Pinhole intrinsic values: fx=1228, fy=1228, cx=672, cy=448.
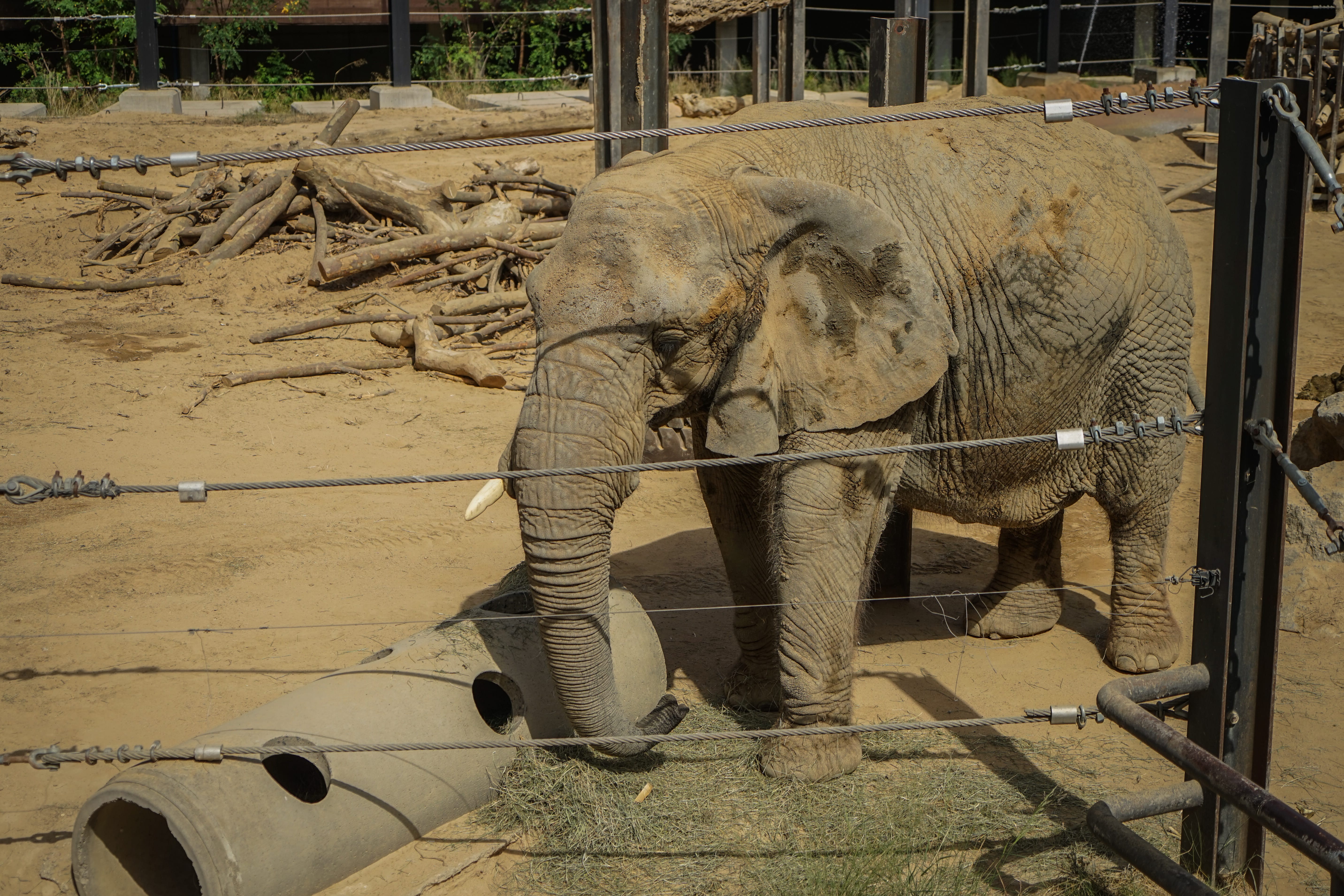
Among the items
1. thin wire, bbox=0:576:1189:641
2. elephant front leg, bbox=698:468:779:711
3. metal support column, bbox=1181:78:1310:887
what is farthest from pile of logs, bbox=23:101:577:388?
metal support column, bbox=1181:78:1310:887

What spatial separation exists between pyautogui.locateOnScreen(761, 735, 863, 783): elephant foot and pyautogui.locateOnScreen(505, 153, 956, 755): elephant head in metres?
0.76

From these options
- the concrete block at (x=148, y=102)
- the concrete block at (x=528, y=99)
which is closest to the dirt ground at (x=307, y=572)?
the concrete block at (x=148, y=102)

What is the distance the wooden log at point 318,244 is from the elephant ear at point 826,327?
827 centimetres

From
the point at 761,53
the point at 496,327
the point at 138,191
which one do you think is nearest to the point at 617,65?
the point at 496,327

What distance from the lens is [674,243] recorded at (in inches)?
152

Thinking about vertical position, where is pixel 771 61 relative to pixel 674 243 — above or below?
above

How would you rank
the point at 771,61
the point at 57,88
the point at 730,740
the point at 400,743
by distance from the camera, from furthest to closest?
the point at 771,61
the point at 57,88
the point at 730,740
the point at 400,743

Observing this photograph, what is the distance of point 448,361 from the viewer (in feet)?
32.9

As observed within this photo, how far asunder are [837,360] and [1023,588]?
Result: 2.49m

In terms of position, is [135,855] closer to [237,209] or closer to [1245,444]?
[1245,444]

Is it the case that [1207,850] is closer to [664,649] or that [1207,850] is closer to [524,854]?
[524,854]

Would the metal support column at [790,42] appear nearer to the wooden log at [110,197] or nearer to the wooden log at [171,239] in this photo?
the wooden log at [171,239]

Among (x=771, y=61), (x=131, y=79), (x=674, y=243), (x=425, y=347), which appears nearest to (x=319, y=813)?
(x=674, y=243)

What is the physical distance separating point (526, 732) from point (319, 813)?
850 mm
